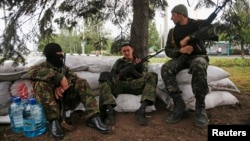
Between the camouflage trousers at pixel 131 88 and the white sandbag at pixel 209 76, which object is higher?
the white sandbag at pixel 209 76

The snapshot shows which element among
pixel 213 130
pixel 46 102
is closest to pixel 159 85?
pixel 213 130

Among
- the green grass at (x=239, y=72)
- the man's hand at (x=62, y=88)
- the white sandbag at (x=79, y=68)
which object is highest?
the white sandbag at (x=79, y=68)

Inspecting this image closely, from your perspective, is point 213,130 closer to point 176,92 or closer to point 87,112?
point 176,92

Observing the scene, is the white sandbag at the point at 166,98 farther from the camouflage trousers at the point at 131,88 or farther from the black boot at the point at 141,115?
the black boot at the point at 141,115

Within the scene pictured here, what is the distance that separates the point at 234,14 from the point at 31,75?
329 cm

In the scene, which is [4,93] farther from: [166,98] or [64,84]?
[166,98]

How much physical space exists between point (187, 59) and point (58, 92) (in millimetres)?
1594

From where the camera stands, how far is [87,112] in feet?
11.5

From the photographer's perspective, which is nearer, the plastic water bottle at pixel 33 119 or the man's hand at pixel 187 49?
the plastic water bottle at pixel 33 119

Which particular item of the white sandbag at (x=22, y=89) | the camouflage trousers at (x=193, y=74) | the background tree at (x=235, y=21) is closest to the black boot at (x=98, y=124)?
the camouflage trousers at (x=193, y=74)

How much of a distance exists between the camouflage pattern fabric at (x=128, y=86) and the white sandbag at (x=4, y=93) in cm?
125

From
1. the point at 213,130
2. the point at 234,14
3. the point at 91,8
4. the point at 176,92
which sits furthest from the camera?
the point at 91,8

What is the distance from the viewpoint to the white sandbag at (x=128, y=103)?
3.99m

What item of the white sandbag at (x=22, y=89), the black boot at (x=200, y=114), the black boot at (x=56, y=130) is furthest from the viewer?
the white sandbag at (x=22, y=89)
